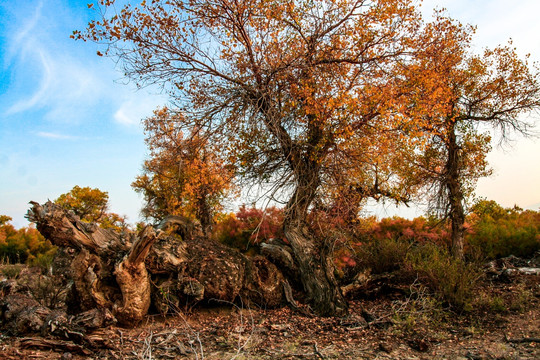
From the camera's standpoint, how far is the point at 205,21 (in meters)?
8.27

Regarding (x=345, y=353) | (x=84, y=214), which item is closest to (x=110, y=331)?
(x=345, y=353)

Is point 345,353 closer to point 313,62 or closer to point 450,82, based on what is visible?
point 313,62

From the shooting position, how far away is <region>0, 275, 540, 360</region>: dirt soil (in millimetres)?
5250

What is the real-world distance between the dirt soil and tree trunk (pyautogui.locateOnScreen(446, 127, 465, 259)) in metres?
3.50

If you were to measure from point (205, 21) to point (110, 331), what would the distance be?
6.46 m

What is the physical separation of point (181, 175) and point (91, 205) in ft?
23.0

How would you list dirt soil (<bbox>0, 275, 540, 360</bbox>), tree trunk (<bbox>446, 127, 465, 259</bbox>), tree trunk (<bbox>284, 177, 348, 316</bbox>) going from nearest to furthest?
dirt soil (<bbox>0, 275, 540, 360</bbox>), tree trunk (<bbox>284, 177, 348, 316</bbox>), tree trunk (<bbox>446, 127, 465, 259</bbox>)

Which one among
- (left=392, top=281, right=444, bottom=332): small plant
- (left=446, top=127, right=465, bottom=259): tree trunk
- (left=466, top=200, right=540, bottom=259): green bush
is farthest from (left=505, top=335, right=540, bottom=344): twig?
(left=466, top=200, right=540, bottom=259): green bush

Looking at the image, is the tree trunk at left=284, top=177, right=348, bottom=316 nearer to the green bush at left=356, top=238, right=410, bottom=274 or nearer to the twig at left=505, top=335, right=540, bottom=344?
the green bush at left=356, top=238, right=410, bottom=274

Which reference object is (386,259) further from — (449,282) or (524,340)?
(524,340)

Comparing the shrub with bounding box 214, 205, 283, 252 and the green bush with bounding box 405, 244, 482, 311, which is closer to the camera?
the green bush with bounding box 405, 244, 482, 311

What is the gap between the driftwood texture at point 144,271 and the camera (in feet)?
21.5

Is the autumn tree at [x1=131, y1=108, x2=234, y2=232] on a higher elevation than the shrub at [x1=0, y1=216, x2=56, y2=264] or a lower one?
higher

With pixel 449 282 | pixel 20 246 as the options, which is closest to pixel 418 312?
pixel 449 282
